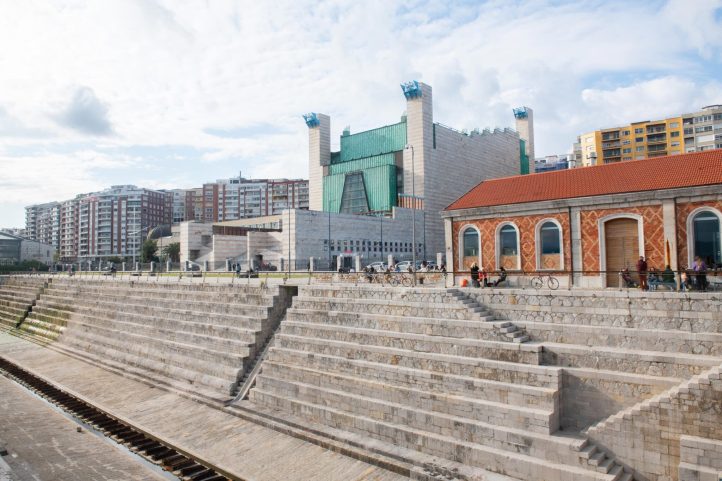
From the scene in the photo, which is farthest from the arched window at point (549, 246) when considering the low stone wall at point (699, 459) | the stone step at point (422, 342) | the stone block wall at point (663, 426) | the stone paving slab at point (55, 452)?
the stone paving slab at point (55, 452)

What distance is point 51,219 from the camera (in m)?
152

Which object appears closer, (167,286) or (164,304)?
(164,304)

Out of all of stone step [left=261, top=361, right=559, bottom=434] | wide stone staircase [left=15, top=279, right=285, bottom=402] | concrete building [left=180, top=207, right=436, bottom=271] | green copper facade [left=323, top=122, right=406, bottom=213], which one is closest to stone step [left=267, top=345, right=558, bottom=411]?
stone step [left=261, top=361, right=559, bottom=434]

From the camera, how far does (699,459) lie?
35.9ft

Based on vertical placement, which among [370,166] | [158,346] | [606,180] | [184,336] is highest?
[370,166]

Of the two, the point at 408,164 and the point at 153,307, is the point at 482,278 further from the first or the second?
the point at 408,164

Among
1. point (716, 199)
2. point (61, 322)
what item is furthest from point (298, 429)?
point (61, 322)

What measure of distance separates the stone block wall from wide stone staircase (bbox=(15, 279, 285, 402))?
14.6m

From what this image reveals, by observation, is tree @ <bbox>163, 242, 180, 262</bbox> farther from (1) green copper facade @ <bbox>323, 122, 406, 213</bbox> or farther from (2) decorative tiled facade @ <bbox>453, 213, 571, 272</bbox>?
(2) decorative tiled facade @ <bbox>453, 213, 571, 272</bbox>

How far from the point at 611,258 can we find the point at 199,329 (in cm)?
1953

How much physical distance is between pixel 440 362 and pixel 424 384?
86 cm

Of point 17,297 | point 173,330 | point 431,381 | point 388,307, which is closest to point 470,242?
point 388,307

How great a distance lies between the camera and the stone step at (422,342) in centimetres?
1439

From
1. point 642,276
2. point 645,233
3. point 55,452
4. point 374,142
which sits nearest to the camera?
point 642,276
